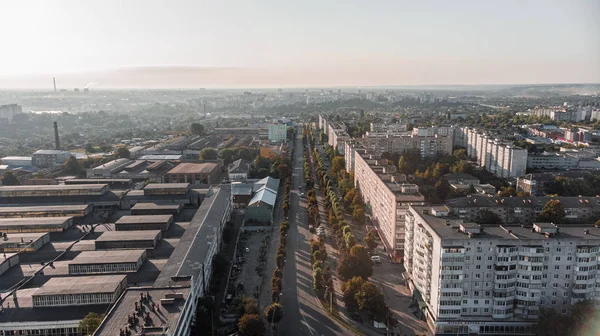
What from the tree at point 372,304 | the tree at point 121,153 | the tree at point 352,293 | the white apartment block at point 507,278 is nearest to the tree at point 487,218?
the white apartment block at point 507,278

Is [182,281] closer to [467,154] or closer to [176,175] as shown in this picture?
[176,175]

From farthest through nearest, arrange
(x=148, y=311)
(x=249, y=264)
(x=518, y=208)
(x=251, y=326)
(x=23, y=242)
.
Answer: (x=518, y=208)
(x=249, y=264)
(x=23, y=242)
(x=251, y=326)
(x=148, y=311)

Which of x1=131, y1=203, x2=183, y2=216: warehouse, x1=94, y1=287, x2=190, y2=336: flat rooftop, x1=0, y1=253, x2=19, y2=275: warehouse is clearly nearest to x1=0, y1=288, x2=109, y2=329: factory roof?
x1=94, y1=287, x2=190, y2=336: flat rooftop

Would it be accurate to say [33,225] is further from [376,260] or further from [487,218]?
[487,218]

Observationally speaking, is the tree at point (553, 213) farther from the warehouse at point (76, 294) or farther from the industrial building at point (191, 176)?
the industrial building at point (191, 176)

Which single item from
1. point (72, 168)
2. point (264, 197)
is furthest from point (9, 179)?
point (264, 197)
